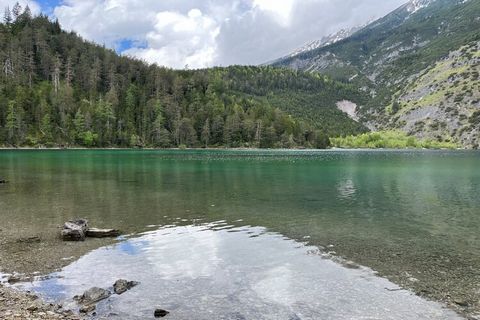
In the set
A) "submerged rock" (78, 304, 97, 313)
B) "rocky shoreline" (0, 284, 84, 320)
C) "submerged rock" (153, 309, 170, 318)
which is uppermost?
"rocky shoreline" (0, 284, 84, 320)

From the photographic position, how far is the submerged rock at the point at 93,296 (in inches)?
637

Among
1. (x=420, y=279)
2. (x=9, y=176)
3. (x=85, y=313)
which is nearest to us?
(x=85, y=313)

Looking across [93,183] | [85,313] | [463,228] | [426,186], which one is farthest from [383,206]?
[93,183]

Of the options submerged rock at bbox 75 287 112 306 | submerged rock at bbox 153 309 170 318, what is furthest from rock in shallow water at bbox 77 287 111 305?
submerged rock at bbox 153 309 170 318

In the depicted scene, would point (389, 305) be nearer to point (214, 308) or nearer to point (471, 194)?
point (214, 308)

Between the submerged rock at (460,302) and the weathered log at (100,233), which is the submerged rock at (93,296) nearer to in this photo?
the weathered log at (100,233)

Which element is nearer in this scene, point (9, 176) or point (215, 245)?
point (215, 245)

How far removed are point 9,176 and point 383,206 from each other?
60653 millimetres

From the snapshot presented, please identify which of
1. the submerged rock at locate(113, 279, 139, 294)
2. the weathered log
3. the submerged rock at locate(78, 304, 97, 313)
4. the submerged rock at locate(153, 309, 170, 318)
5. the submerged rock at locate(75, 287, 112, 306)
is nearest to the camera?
the submerged rock at locate(153, 309, 170, 318)

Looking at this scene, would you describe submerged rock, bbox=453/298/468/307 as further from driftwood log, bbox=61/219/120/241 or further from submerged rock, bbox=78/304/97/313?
driftwood log, bbox=61/219/120/241

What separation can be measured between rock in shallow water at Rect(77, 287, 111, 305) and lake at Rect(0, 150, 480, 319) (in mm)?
638

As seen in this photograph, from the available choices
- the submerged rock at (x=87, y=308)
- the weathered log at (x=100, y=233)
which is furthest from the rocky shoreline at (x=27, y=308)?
the weathered log at (x=100, y=233)

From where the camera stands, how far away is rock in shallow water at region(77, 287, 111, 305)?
16.2 metres

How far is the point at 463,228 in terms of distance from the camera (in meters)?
32.0
